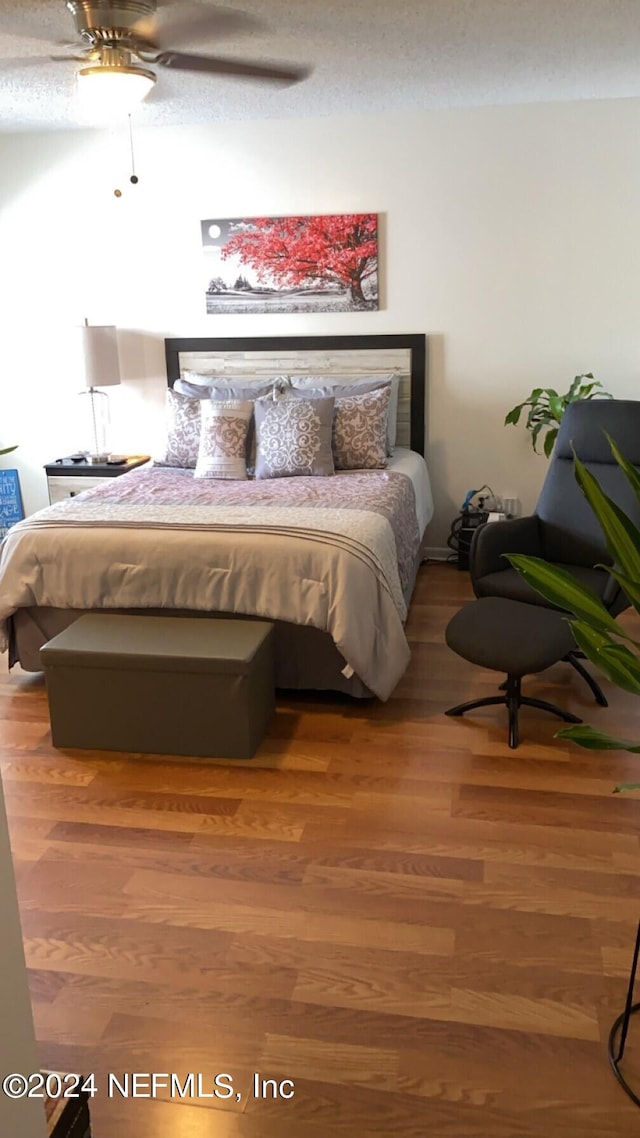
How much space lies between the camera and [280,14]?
9.78 feet

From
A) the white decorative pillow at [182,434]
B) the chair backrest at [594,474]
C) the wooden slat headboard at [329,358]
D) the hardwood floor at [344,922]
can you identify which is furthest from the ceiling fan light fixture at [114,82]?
the hardwood floor at [344,922]

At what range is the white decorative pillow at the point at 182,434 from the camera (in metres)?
4.49

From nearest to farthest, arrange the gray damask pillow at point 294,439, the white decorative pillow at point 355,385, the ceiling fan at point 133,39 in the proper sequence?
the ceiling fan at point 133,39
the gray damask pillow at point 294,439
the white decorative pillow at point 355,385

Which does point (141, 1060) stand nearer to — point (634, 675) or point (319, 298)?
point (634, 675)

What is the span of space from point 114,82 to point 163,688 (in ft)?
6.63

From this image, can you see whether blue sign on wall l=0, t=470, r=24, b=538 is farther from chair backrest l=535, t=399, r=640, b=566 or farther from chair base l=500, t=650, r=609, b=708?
chair base l=500, t=650, r=609, b=708

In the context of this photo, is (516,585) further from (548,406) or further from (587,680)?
(548,406)

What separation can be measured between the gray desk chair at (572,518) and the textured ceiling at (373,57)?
1371 millimetres

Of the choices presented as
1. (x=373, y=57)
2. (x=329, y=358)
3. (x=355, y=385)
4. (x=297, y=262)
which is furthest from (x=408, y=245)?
(x=373, y=57)

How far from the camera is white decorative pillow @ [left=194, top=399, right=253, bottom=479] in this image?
14.0 ft

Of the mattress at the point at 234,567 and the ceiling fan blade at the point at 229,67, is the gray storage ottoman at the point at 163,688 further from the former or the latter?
the ceiling fan blade at the point at 229,67

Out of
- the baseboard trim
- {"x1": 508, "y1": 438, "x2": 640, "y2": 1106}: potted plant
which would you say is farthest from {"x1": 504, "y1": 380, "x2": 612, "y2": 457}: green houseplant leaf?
{"x1": 508, "y1": 438, "x2": 640, "y2": 1106}: potted plant

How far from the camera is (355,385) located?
15.1 feet

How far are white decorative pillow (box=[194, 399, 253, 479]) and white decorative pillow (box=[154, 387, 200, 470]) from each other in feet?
0.41
